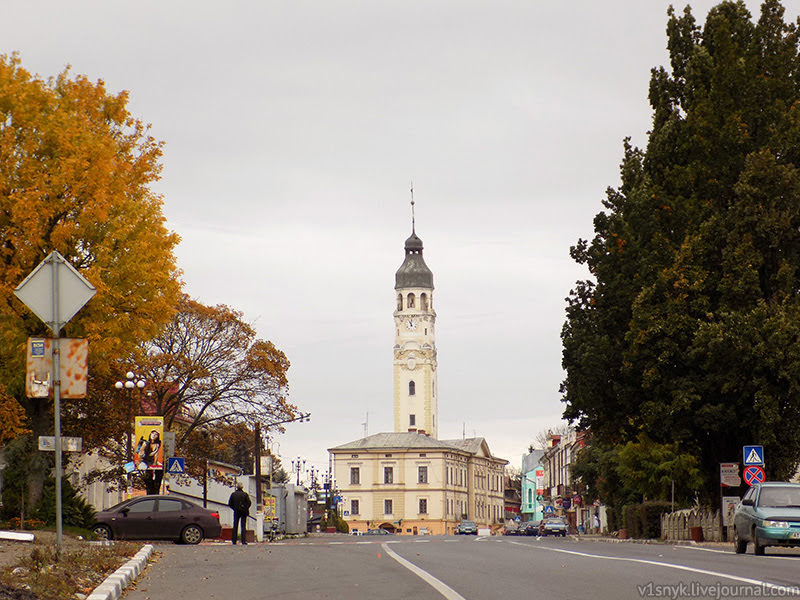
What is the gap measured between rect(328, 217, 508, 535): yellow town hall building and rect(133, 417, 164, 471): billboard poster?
359ft

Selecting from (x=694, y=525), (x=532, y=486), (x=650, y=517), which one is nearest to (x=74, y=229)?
(x=694, y=525)

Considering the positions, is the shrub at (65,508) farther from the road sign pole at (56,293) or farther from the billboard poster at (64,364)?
the road sign pole at (56,293)

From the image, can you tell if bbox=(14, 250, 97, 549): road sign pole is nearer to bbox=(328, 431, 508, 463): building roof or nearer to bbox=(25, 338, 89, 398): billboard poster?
bbox=(25, 338, 89, 398): billboard poster

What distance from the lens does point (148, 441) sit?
38.9 m

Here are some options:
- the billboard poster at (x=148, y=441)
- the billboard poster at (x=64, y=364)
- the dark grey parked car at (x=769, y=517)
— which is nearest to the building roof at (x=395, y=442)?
the billboard poster at (x=148, y=441)

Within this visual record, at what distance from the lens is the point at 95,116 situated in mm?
32375

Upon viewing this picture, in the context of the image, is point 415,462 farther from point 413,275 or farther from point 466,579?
point 466,579

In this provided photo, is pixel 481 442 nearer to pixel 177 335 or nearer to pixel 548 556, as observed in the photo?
pixel 177 335

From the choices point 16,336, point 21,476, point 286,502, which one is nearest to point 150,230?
point 16,336

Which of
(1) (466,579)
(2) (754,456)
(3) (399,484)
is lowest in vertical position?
(1) (466,579)

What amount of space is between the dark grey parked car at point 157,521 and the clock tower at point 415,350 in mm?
132106

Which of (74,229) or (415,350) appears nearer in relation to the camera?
(74,229)

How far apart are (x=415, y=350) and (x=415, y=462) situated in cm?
2228

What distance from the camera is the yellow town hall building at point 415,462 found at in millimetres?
149500
